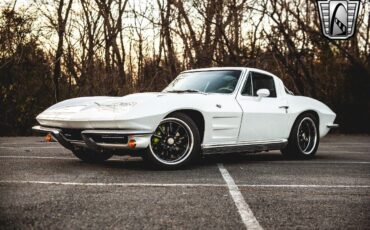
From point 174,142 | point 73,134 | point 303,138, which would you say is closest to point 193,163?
point 174,142

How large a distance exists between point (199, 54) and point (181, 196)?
45.1 feet

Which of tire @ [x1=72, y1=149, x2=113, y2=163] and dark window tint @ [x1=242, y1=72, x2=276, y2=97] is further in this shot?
dark window tint @ [x1=242, y1=72, x2=276, y2=97]

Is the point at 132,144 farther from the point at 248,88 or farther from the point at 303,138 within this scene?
the point at 303,138

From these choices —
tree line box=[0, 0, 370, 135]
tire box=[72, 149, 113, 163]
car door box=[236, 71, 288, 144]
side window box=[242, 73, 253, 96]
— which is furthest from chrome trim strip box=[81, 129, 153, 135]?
tree line box=[0, 0, 370, 135]

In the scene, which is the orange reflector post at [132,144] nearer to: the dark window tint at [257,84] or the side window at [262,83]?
the dark window tint at [257,84]

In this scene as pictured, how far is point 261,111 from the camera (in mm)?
7090

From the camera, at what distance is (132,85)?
18047 millimetres

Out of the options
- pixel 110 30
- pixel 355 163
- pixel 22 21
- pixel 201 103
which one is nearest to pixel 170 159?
pixel 201 103

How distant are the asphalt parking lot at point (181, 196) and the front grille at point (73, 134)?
370 millimetres

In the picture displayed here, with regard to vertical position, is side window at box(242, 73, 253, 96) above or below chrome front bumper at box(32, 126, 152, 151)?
above

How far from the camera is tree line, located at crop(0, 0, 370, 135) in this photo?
1530cm

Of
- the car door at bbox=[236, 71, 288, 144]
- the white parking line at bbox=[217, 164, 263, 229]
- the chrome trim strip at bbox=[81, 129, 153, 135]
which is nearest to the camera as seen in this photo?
the white parking line at bbox=[217, 164, 263, 229]

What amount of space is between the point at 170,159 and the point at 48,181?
1.71 m

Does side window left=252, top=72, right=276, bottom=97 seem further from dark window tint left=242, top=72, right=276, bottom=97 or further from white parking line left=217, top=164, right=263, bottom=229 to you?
white parking line left=217, top=164, right=263, bottom=229
